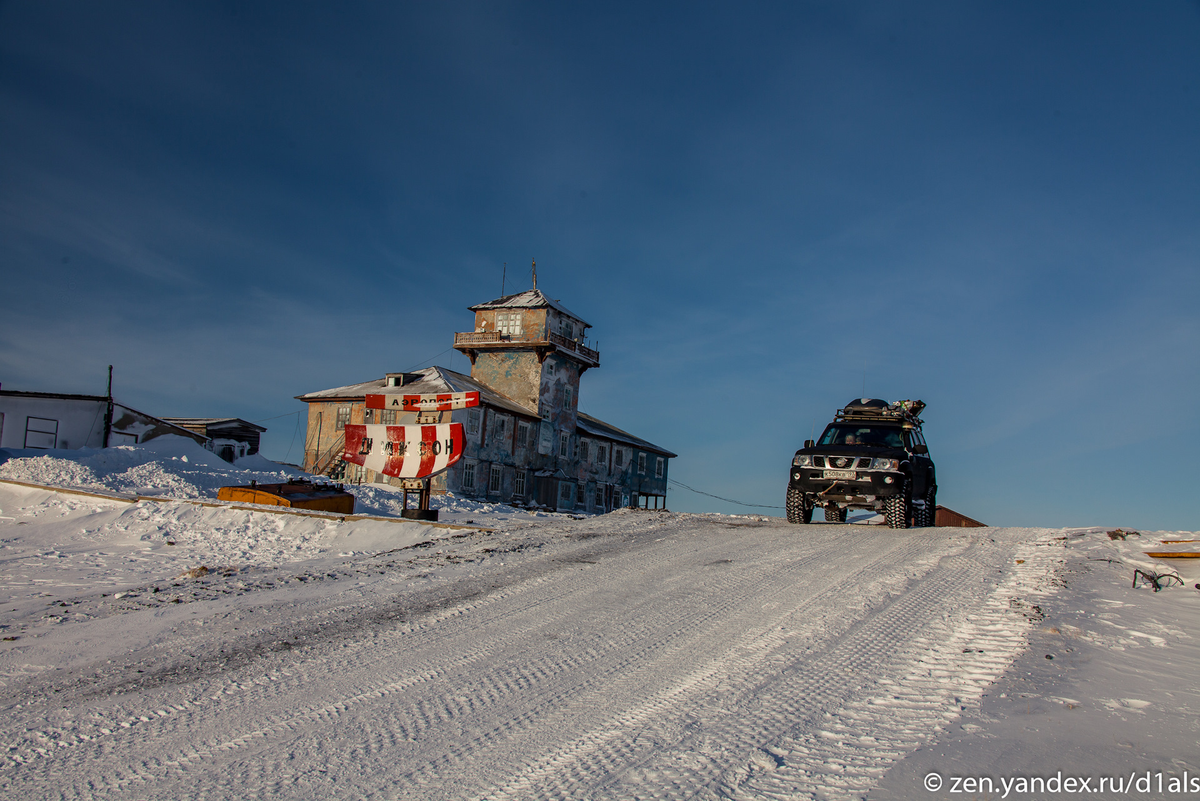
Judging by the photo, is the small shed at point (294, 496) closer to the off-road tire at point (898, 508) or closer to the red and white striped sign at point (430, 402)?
the red and white striped sign at point (430, 402)

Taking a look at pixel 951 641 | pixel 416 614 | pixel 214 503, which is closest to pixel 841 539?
pixel 951 641

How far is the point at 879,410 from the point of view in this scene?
1457 cm

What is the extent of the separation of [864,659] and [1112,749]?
151cm

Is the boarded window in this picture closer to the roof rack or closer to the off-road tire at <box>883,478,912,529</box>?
the roof rack

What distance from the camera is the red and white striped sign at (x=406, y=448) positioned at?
11.7m

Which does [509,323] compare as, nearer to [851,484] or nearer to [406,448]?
[406,448]

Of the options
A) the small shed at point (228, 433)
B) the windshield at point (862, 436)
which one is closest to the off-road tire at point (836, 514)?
the windshield at point (862, 436)

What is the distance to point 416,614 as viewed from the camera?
5.79m

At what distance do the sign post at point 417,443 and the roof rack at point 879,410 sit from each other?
25.3 feet

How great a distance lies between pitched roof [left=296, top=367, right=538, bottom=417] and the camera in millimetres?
37969

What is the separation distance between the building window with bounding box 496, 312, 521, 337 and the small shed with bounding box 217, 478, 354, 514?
28.2 m

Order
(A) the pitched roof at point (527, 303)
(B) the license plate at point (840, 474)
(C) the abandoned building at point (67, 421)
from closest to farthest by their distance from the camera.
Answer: (B) the license plate at point (840, 474) → (C) the abandoned building at point (67, 421) → (A) the pitched roof at point (527, 303)

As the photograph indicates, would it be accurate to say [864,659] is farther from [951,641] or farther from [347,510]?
[347,510]

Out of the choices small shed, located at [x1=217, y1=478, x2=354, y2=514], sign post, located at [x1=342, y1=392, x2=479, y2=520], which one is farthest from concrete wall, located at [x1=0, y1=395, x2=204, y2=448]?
sign post, located at [x1=342, y1=392, x2=479, y2=520]
